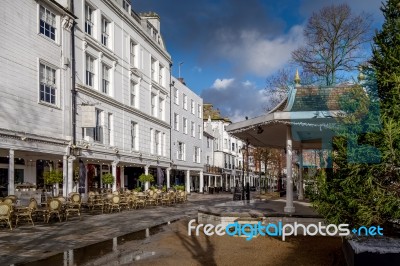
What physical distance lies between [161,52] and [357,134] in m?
35.8

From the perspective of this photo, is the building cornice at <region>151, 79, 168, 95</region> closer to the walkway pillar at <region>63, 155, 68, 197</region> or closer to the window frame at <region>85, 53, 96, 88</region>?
the window frame at <region>85, 53, 96, 88</region>

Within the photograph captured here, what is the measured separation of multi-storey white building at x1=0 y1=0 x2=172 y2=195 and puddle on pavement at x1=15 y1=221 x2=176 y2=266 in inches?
387

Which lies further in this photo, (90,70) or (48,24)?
(90,70)

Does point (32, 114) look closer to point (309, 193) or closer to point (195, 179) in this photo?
point (309, 193)

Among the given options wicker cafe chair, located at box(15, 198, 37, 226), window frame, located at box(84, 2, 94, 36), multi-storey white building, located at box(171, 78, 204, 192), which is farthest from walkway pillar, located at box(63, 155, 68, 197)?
multi-storey white building, located at box(171, 78, 204, 192)

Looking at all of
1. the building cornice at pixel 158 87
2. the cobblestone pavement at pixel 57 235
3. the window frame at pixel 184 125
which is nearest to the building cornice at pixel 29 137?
the cobblestone pavement at pixel 57 235

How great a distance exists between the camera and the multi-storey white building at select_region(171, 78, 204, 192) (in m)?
45.9

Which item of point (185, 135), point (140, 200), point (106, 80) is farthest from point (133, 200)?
point (185, 135)

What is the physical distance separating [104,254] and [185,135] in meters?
39.8

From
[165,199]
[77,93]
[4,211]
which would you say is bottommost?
→ [165,199]

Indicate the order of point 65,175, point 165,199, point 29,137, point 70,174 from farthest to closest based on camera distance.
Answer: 1. point 165,199
2. point 70,174
3. point 65,175
4. point 29,137

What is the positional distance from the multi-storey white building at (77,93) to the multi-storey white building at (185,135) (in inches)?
265

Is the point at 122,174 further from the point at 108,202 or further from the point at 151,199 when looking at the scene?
the point at 108,202

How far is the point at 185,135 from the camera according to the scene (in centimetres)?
4956
